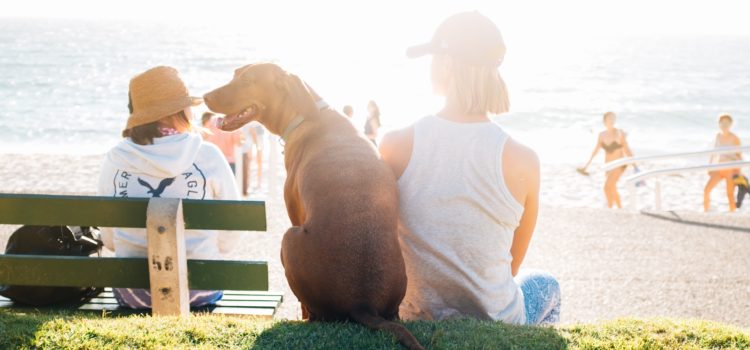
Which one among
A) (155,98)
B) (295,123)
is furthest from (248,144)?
(295,123)

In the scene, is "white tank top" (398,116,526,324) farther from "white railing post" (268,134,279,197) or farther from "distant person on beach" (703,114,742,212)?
"distant person on beach" (703,114,742,212)

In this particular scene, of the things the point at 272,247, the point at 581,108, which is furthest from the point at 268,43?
the point at 272,247

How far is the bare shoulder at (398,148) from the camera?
125 inches

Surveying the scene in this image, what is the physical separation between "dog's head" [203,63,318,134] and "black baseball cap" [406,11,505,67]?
874 mm

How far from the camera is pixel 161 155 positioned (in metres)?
3.83

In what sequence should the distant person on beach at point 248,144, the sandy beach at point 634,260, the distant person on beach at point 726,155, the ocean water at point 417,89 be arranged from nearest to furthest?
the sandy beach at point 634,260 → the distant person on beach at point 726,155 → the distant person on beach at point 248,144 → the ocean water at point 417,89

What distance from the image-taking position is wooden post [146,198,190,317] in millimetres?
3410

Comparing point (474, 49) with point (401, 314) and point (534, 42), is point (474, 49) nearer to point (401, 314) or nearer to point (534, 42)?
point (401, 314)

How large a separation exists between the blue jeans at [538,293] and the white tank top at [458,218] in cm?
29

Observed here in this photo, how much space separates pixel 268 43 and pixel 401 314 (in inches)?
3880

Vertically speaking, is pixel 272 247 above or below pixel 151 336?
below

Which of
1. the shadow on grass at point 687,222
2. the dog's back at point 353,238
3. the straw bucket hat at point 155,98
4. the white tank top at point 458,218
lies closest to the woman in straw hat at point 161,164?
the straw bucket hat at point 155,98

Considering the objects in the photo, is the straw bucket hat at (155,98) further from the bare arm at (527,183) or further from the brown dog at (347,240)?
the bare arm at (527,183)

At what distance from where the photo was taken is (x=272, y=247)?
7992 millimetres
